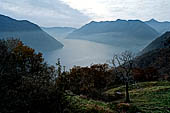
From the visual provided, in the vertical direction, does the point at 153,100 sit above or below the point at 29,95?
below

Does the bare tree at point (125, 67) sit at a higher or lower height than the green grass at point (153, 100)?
higher

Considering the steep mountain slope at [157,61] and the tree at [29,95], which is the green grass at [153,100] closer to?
the tree at [29,95]

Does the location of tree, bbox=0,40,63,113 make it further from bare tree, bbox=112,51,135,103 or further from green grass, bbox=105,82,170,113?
bare tree, bbox=112,51,135,103

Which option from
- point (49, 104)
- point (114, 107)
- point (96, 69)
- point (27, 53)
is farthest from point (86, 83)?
point (49, 104)

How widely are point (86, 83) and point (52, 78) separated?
26.8 m

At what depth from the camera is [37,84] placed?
15305 millimetres

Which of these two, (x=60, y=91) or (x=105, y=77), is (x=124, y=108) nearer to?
(x=60, y=91)

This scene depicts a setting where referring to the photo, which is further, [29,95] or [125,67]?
[125,67]

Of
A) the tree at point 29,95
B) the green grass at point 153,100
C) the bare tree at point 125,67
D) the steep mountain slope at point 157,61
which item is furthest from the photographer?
the steep mountain slope at point 157,61

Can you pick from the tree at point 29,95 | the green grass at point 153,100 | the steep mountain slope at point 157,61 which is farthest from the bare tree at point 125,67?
the steep mountain slope at point 157,61

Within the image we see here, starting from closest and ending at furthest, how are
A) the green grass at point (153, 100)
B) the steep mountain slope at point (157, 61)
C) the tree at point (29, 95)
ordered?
the tree at point (29, 95) < the green grass at point (153, 100) < the steep mountain slope at point (157, 61)

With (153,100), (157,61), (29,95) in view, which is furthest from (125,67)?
(157,61)

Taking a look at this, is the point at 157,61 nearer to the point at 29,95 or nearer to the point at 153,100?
the point at 153,100

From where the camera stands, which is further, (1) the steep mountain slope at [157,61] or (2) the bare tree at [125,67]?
(1) the steep mountain slope at [157,61]
